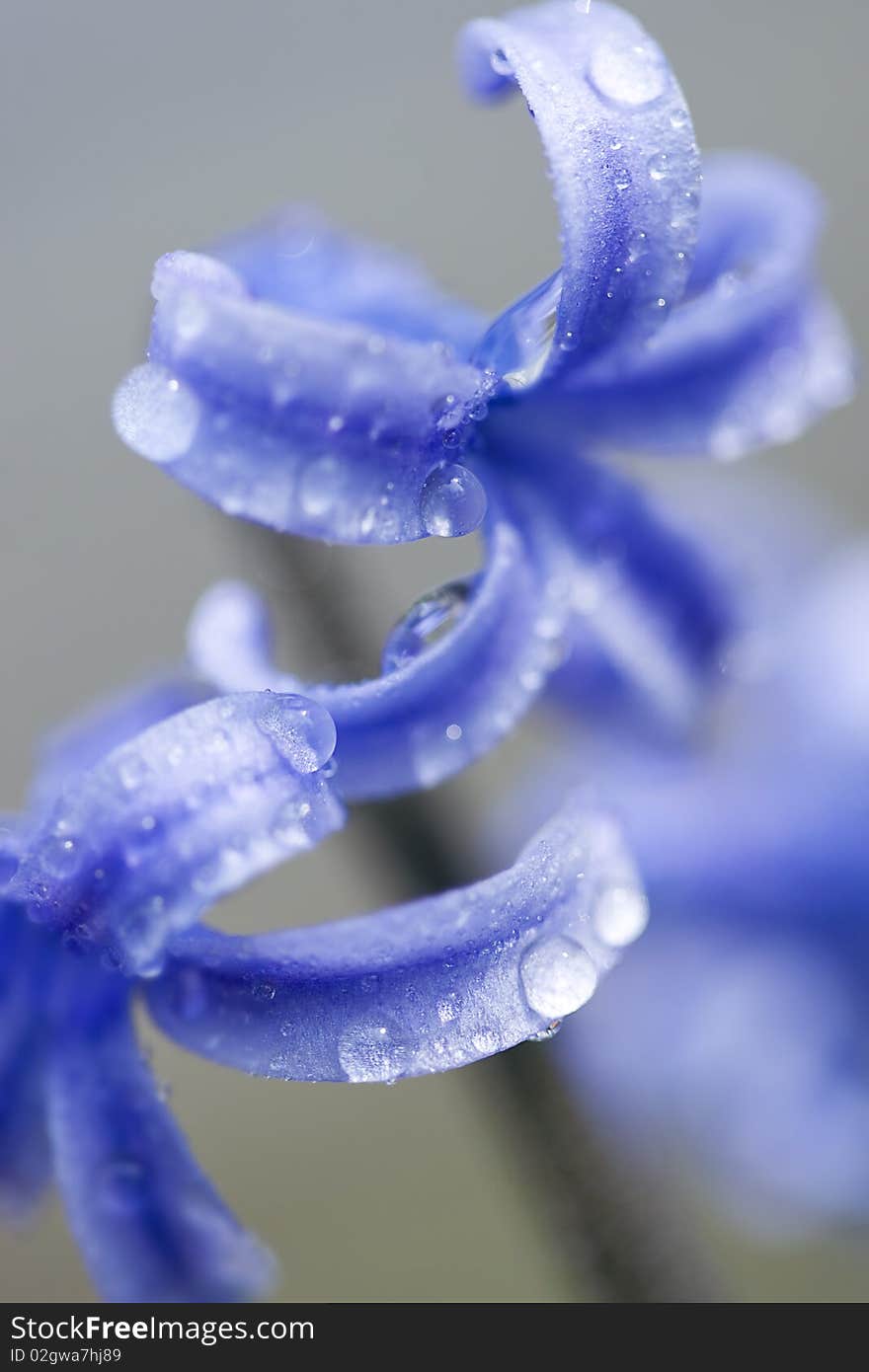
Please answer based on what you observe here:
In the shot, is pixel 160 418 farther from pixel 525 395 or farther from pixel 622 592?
pixel 622 592

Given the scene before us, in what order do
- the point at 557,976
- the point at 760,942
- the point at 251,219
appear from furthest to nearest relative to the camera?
the point at 251,219 < the point at 760,942 < the point at 557,976

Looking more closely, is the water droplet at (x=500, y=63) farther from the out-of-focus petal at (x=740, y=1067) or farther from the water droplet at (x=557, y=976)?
the out-of-focus petal at (x=740, y=1067)

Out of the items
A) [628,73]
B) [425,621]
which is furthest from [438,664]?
[628,73]

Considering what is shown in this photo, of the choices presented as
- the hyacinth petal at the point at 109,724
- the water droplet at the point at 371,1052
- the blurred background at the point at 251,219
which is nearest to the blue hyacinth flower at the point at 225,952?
the water droplet at the point at 371,1052

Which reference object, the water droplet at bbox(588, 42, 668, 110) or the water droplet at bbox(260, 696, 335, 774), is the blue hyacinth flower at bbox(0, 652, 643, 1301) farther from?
the water droplet at bbox(588, 42, 668, 110)

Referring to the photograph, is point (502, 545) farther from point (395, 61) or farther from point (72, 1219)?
point (395, 61)

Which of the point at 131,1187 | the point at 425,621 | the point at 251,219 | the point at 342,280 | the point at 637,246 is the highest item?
the point at 251,219
